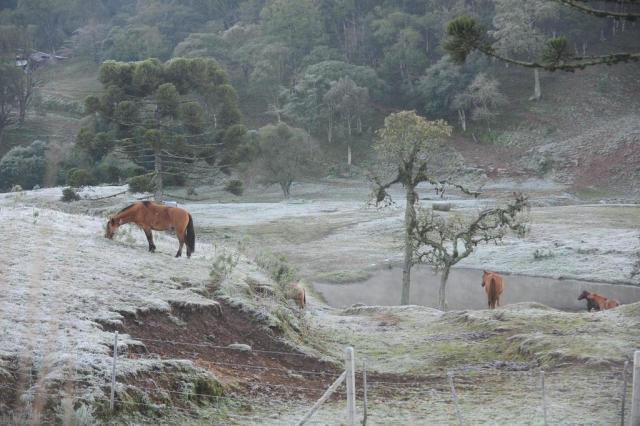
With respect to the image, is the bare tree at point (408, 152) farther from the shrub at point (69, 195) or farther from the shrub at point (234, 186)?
the shrub at point (69, 195)

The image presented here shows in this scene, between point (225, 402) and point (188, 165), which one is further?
point (188, 165)

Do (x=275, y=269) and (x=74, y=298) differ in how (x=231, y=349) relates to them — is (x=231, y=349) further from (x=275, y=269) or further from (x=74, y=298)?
(x=275, y=269)

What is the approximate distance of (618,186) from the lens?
239ft

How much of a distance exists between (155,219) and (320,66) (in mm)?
80540

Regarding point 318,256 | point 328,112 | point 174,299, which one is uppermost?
point 328,112

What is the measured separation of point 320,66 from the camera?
316ft

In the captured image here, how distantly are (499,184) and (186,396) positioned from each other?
230ft

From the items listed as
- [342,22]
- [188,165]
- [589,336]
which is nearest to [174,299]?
[589,336]

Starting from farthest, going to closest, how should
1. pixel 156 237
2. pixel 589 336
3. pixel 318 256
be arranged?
pixel 318 256
pixel 156 237
pixel 589 336

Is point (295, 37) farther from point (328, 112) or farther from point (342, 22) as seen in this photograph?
point (328, 112)

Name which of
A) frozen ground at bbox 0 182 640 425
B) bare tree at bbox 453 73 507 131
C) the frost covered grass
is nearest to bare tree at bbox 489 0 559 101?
bare tree at bbox 453 73 507 131

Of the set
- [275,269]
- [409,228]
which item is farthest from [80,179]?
[275,269]

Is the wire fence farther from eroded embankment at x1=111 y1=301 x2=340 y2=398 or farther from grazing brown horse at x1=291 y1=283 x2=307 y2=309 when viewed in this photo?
grazing brown horse at x1=291 y1=283 x2=307 y2=309

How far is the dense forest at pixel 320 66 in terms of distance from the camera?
7525cm
